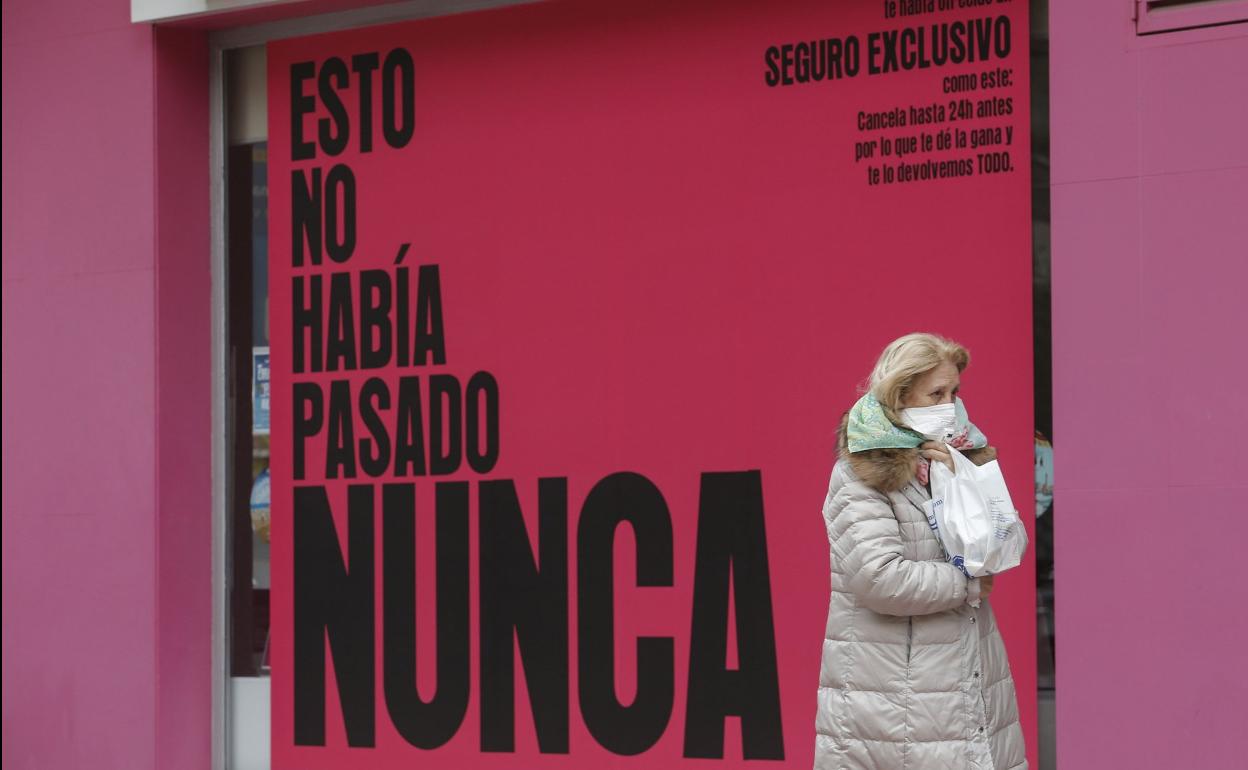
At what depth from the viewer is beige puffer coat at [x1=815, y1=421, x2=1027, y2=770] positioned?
4.32 m

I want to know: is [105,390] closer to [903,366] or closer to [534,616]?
[534,616]

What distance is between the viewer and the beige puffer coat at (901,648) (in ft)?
14.2

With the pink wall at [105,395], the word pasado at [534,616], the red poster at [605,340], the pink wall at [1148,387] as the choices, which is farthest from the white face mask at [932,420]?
the pink wall at [105,395]

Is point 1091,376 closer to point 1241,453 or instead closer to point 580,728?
point 1241,453

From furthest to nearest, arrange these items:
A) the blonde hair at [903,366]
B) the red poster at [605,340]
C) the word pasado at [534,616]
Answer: the word pasado at [534,616], the red poster at [605,340], the blonde hair at [903,366]

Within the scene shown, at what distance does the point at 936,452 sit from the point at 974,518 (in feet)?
0.68

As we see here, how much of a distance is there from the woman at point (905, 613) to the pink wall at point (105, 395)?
148 inches

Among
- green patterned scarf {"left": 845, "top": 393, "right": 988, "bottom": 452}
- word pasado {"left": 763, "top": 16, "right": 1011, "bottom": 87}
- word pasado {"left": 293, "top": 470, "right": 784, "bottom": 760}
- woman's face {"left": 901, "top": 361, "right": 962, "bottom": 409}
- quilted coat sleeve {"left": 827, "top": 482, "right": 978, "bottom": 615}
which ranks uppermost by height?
word pasado {"left": 763, "top": 16, "right": 1011, "bottom": 87}

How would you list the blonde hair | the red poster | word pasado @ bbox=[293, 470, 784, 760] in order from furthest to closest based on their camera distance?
word pasado @ bbox=[293, 470, 784, 760], the red poster, the blonde hair

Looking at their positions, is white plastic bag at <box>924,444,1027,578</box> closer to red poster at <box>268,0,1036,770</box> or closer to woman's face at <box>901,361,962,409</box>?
woman's face at <box>901,361,962,409</box>

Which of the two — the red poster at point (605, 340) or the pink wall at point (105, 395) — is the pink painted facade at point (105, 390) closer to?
the pink wall at point (105, 395)

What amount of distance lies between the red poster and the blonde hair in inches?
56.1

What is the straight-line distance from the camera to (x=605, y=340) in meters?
6.63

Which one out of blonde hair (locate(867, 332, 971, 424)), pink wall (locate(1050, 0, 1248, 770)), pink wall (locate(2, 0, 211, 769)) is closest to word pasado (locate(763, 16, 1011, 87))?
pink wall (locate(1050, 0, 1248, 770))
